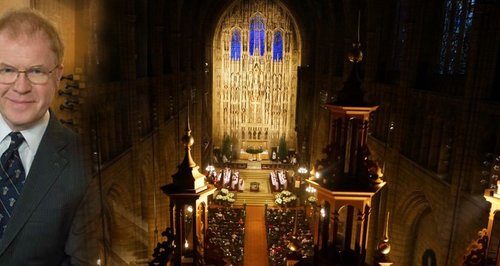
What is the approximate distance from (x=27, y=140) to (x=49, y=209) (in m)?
0.53

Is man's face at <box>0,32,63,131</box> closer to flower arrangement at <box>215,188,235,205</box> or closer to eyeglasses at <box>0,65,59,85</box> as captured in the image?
eyeglasses at <box>0,65,59,85</box>

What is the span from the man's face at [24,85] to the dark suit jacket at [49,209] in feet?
0.69

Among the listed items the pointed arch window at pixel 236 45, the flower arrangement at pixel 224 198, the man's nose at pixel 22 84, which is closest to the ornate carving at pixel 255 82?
the pointed arch window at pixel 236 45

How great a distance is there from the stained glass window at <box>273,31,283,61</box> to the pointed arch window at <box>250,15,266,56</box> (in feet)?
2.88

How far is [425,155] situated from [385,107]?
9.18ft

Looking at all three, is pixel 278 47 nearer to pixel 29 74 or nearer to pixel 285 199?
pixel 285 199

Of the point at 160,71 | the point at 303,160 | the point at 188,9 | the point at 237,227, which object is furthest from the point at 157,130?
the point at 303,160

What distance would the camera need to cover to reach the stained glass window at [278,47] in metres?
31.4

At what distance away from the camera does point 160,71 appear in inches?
591

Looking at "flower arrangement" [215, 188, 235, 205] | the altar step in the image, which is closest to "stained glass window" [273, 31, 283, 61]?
the altar step

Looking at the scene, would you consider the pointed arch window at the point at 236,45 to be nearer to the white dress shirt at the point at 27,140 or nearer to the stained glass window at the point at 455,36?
the stained glass window at the point at 455,36

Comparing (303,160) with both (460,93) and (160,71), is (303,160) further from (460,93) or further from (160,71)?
(460,93)

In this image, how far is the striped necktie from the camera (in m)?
2.86

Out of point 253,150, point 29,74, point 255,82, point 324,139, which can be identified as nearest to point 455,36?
point 324,139
